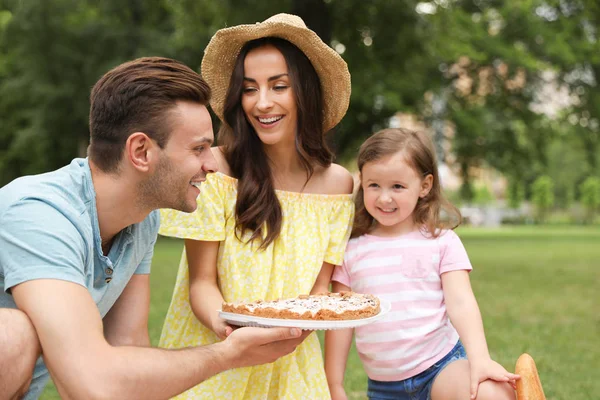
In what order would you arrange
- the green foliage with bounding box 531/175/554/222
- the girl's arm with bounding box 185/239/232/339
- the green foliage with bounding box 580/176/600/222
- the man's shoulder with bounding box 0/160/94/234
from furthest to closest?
the green foliage with bounding box 531/175/554/222 < the green foliage with bounding box 580/176/600/222 < the girl's arm with bounding box 185/239/232/339 < the man's shoulder with bounding box 0/160/94/234

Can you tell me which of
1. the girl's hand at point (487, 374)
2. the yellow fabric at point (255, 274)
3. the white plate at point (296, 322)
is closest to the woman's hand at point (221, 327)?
the white plate at point (296, 322)

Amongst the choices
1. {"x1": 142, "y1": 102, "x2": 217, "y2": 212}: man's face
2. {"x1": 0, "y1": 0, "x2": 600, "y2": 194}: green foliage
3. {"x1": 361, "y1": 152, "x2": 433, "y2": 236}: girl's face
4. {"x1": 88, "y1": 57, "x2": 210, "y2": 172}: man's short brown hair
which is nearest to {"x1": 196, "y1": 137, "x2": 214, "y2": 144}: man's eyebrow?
{"x1": 142, "y1": 102, "x2": 217, "y2": 212}: man's face

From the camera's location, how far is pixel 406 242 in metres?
3.66

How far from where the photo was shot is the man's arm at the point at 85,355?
241cm

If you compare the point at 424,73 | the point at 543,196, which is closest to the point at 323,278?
the point at 424,73

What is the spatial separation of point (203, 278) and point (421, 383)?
109cm

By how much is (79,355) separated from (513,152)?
23.8 m

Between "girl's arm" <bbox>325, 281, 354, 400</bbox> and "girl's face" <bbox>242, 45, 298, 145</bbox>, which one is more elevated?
"girl's face" <bbox>242, 45, 298, 145</bbox>

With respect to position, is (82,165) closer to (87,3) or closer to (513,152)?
(87,3)

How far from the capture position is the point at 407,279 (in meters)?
3.59

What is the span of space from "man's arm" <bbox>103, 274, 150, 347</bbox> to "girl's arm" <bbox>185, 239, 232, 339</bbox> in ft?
0.86

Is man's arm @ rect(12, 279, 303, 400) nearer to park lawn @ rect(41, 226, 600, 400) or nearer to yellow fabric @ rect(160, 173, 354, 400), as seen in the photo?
yellow fabric @ rect(160, 173, 354, 400)

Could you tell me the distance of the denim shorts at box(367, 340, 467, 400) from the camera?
349cm

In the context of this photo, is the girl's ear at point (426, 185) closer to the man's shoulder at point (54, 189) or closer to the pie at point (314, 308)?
the pie at point (314, 308)
